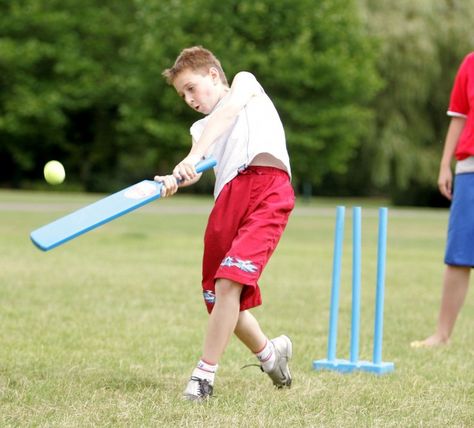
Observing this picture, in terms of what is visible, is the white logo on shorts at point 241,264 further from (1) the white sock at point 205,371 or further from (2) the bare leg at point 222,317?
(1) the white sock at point 205,371

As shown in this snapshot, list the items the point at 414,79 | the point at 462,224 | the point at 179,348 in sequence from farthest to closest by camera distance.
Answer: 1. the point at 414,79
2. the point at 462,224
3. the point at 179,348

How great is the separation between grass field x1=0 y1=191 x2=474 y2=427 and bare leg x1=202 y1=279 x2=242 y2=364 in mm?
209

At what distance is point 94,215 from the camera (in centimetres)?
397

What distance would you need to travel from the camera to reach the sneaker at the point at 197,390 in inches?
163

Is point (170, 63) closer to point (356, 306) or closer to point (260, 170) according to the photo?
point (356, 306)

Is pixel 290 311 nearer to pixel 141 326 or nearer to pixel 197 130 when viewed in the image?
pixel 141 326

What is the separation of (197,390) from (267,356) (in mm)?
458

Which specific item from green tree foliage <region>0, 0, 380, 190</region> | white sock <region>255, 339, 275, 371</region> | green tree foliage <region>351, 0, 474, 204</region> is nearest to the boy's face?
white sock <region>255, 339, 275, 371</region>

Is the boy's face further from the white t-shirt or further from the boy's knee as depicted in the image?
the boy's knee

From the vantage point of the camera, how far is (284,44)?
111 ft

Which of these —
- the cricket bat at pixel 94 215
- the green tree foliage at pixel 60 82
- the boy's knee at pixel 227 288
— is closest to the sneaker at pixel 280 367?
the boy's knee at pixel 227 288

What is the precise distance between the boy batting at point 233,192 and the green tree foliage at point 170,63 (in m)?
27.9

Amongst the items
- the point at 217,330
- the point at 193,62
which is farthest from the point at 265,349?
the point at 193,62

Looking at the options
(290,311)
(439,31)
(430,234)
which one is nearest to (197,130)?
(290,311)
